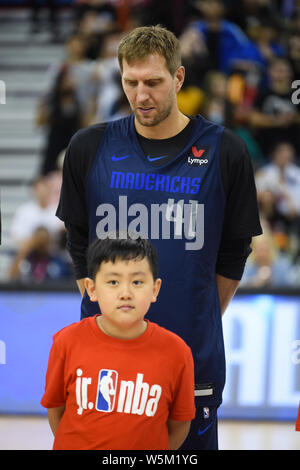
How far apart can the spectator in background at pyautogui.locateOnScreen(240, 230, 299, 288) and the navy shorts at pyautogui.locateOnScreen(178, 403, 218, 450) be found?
2.87 m

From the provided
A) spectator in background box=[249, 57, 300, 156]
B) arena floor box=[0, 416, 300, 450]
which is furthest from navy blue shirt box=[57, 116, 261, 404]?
spectator in background box=[249, 57, 300, 156]

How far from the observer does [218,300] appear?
2811 millimetres

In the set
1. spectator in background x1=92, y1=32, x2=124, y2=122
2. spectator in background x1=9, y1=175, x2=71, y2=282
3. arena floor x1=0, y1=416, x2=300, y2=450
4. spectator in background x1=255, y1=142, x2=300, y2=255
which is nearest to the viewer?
arena floor x1=0, y1=416, x2=300, y2=450

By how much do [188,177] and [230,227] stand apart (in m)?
0.25

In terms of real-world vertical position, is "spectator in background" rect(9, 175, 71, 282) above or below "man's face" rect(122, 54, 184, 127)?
below

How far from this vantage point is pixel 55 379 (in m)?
2.45

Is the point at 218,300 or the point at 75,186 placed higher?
the point at 75,186

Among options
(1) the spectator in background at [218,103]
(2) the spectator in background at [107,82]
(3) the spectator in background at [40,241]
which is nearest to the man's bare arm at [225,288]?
(3) the spectator in background at [40,241]

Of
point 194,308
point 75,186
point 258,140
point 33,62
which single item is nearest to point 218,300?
point 194,308

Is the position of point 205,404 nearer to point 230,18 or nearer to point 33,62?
point 230,18

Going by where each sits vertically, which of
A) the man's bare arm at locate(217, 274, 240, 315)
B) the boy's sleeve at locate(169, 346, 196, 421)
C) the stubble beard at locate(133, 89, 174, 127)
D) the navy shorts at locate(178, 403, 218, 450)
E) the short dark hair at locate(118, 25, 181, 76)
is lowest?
the navy shorts at locate(178, 403, 218, 450)

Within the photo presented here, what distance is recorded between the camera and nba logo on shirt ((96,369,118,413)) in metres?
2.38

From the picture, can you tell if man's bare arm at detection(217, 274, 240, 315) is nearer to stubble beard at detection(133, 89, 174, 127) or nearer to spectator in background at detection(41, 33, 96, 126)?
stubble beard at detection(133, 89, 174, 127)

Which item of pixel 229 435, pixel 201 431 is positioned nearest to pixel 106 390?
pixel 201 431
